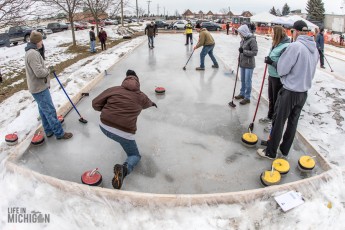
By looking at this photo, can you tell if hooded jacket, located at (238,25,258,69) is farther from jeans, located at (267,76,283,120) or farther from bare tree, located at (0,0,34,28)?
Answer: bare tree, located at (0,0,34,28)

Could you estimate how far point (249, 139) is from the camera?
4.11 m

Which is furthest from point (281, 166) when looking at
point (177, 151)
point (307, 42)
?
point (307, 42)

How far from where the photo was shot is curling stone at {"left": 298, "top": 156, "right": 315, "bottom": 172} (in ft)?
11.5

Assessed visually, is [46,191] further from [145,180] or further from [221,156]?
[221,156]

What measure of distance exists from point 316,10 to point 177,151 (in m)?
64.3

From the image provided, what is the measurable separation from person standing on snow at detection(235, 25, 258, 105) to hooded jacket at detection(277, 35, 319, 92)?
79.1 inches

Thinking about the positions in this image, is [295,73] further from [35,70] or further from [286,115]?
[35,70]

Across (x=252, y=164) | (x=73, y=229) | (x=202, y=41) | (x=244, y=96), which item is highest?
(x=202, y=41)

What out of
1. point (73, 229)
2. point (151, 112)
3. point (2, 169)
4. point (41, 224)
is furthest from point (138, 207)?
point (151, 112)

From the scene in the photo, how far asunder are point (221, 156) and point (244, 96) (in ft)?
8.41

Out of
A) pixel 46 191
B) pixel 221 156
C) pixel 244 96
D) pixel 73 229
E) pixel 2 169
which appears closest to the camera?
pixel 73 229

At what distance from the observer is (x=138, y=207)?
2.90 metres

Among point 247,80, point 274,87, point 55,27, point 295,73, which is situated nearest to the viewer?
point 295,73

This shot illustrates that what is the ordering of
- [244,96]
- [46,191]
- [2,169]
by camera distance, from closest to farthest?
[46,191] < [2,169] < [244,96]
